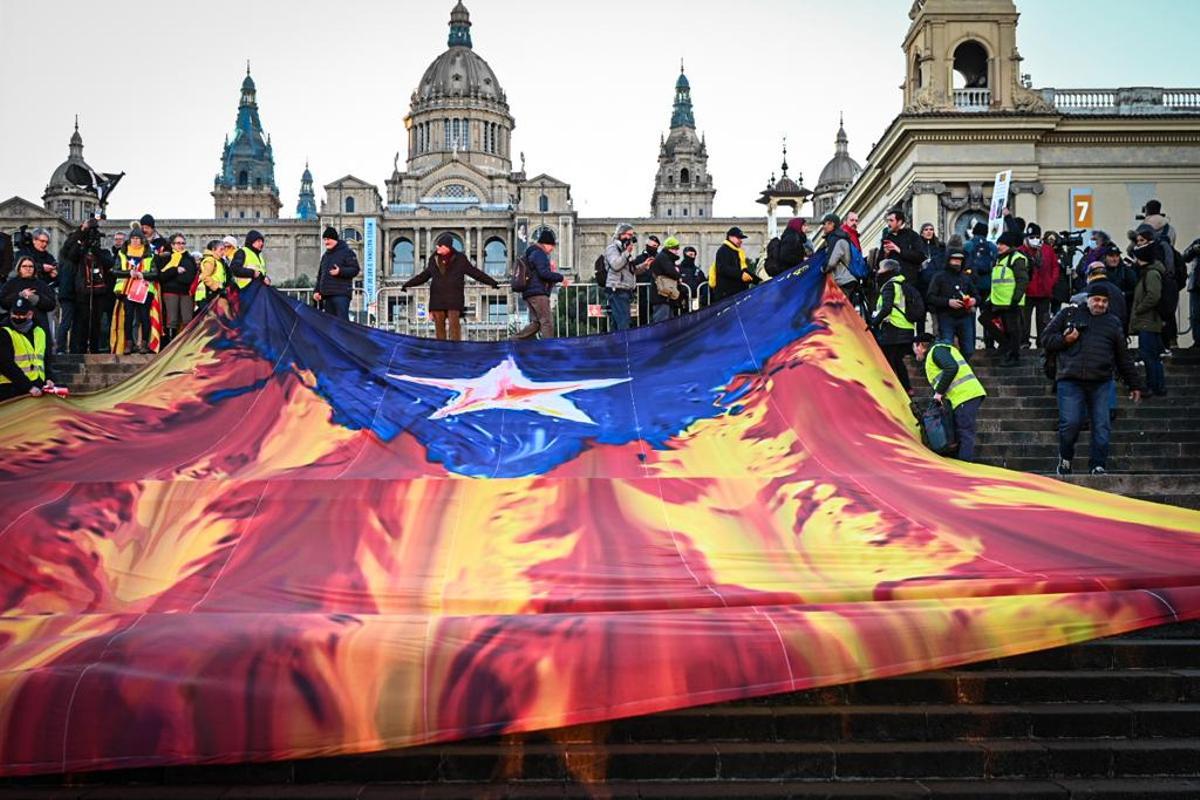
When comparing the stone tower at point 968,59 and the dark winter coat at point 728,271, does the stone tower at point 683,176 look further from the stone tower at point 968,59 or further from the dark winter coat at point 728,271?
the dark winter coat at point 728,271

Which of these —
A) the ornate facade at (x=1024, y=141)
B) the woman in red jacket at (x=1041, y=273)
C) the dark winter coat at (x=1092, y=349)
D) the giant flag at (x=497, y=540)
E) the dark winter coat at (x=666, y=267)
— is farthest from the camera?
the ornate facade at (x=1024, y=141)

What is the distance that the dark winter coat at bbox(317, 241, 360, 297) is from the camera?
623 inches

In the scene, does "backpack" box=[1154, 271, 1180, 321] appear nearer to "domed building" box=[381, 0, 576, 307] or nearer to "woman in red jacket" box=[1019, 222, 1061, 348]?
"woman in red jacket" box=[1019, 222, 1061, 348]

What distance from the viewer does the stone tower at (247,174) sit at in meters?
161

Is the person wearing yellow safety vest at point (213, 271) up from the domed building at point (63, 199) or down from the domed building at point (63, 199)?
down

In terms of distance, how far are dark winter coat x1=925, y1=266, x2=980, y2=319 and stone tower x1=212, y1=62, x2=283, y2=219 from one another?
152465 mm

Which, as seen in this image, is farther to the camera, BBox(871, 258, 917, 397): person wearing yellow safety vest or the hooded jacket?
the hooded jacket

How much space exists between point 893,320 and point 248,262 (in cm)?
890

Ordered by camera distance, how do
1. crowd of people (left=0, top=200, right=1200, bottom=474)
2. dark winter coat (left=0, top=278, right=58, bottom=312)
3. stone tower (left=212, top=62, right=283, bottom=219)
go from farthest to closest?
1. stone tower (left=212, top=62, right=283, bottom=219)
2. dark winter coat (left=0, top=278, right=58, bottom=312)
3. crowd of people (left=0, top=200, right=1200, bottom=474)

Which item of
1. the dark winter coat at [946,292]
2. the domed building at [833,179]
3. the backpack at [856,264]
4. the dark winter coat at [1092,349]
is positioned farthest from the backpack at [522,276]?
the domed building at [833,179]

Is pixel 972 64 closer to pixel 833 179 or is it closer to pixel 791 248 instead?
pixel 791 248

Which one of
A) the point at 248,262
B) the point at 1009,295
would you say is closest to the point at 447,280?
the point at 248,262

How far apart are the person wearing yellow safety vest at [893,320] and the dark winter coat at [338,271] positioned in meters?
5.63

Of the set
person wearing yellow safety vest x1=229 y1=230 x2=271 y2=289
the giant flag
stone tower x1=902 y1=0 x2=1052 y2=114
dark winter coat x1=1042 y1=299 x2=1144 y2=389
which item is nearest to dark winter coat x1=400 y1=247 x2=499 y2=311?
person wearing yellow safety vest x1=229 y1=230 x2=271 y2=289
